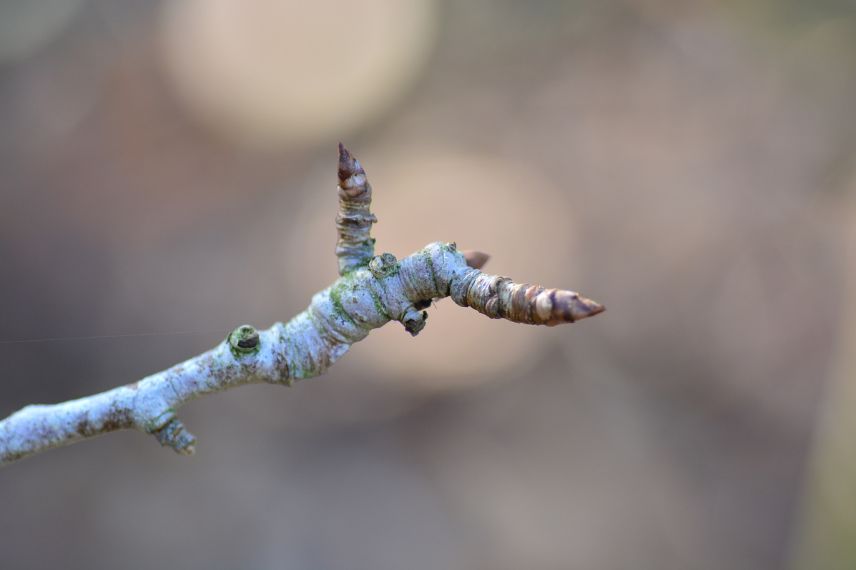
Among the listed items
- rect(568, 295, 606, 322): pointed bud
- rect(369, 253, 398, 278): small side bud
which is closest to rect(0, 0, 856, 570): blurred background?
rect(369, 253, 398, 278): small side bud

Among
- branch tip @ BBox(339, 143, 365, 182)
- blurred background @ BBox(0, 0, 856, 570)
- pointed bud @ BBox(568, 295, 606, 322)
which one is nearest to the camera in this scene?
pointed bud @ BBox(568, 295, 606, 322)

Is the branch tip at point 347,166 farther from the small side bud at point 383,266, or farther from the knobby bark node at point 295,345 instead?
the small side bud at point 383,266

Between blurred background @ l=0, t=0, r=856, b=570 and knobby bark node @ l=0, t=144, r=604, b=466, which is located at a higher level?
blurred background @ l=0, t=0, r=856, b=570

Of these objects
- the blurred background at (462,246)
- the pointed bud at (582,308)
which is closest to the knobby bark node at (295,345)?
the pointed bud at (582,308)

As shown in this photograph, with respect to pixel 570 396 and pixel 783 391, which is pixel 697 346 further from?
pixel 570 396

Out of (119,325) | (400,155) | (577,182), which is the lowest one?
(119,325)

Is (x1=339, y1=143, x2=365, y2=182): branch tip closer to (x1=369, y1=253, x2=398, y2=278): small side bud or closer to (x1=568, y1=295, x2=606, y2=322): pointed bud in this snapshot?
(x1=369, y1=253, x2=398, y2=278): small side bud

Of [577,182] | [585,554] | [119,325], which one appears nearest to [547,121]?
[577,182]
